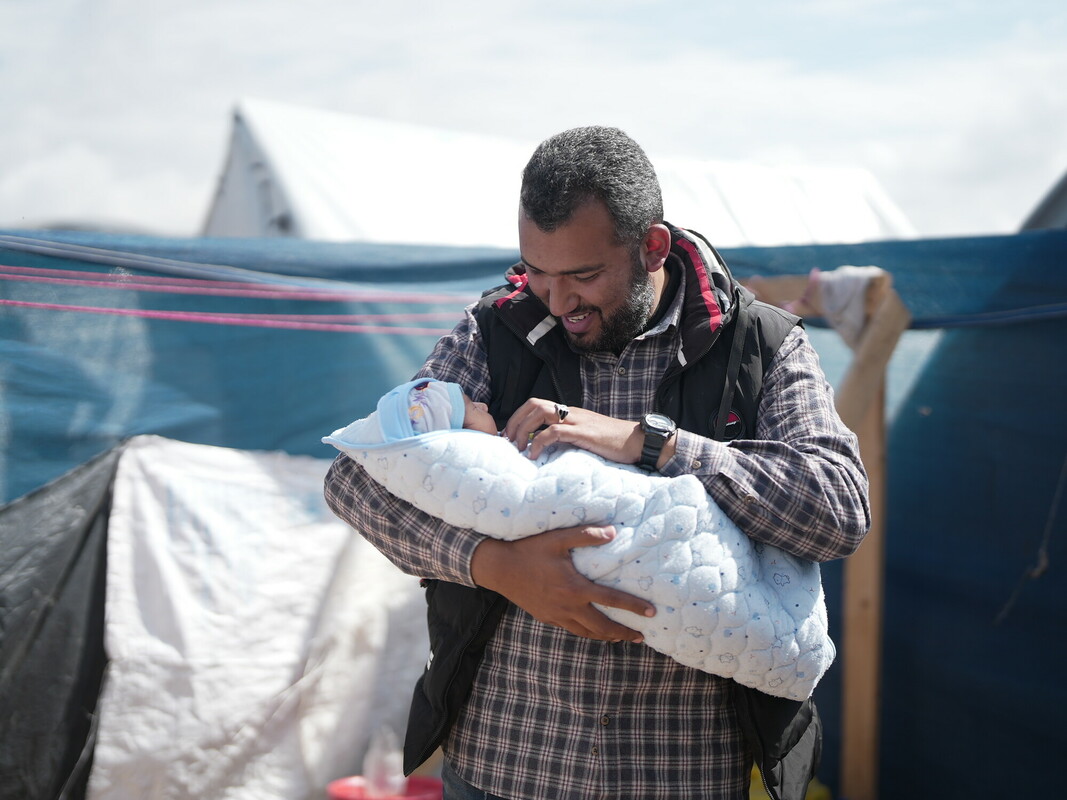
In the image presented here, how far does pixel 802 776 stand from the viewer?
60.4 inches

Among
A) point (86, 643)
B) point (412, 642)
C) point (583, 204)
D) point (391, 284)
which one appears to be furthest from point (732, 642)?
point (391, 284)

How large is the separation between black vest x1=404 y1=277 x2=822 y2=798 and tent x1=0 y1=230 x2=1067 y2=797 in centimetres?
132

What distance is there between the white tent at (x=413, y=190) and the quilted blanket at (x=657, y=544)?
3.44 metres

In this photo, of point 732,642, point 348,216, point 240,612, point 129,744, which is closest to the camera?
point 732,642

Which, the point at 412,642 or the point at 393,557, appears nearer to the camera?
the point at 393,557

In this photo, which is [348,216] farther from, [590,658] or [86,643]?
[590,658]

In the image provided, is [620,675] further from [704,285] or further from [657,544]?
[704,285]

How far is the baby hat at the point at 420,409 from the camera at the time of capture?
1.41 m

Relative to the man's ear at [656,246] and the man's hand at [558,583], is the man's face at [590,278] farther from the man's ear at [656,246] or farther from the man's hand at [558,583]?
the man's hand at [558,583]

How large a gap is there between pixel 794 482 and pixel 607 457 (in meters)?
0.27

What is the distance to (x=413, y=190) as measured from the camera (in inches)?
200

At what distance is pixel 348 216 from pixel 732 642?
3.82 metres

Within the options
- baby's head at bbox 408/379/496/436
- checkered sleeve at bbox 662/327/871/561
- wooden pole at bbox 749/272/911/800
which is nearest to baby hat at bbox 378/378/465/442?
baby's head at bbox 408/379/496/436

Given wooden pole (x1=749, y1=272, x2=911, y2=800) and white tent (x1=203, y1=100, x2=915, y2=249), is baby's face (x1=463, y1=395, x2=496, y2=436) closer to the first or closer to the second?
wooden pole (x1=749, y1=272, x2=911, y2=800)
